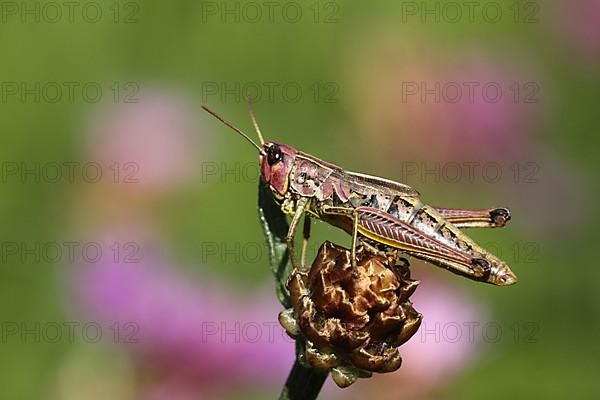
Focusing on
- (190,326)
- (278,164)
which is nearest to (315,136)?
(190,326)

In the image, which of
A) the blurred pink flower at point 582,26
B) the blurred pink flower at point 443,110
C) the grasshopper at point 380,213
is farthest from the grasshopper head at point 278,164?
the blurred pink flower at point 582,26

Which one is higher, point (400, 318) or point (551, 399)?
point (400, 318)

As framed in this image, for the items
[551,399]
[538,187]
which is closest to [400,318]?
[551,399]

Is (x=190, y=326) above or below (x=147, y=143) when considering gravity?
below

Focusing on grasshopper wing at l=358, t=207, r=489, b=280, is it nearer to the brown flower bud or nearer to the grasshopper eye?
the grasshopper eye

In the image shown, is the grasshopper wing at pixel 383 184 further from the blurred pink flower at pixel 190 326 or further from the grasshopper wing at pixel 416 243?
the blurred pink flower at pixel 190 326

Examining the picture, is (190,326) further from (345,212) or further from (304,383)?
(304,383)

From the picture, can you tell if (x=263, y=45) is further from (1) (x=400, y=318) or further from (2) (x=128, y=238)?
(1) (x=400, y=318)
